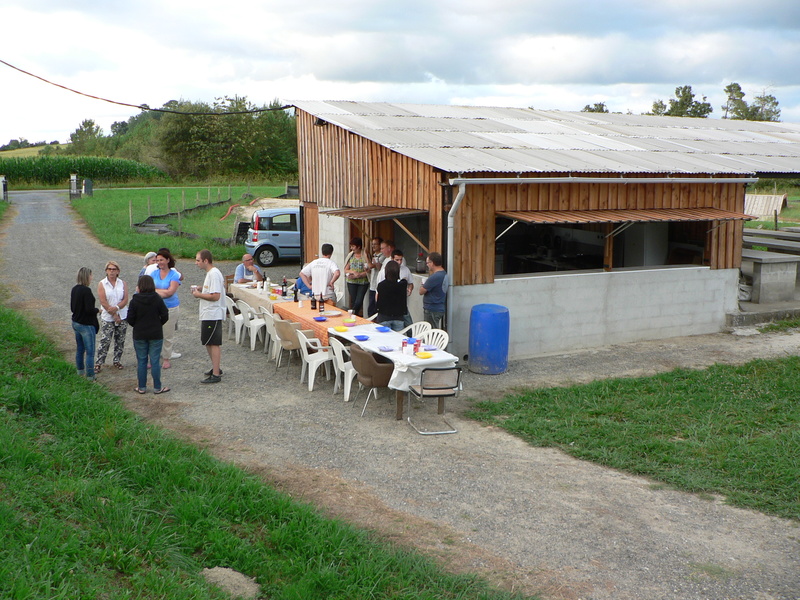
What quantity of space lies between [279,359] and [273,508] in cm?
451

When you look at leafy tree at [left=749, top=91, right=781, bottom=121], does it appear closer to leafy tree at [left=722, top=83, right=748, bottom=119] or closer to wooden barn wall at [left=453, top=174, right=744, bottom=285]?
leafy tree at [left=722, top=83, right=748, bottom=119]

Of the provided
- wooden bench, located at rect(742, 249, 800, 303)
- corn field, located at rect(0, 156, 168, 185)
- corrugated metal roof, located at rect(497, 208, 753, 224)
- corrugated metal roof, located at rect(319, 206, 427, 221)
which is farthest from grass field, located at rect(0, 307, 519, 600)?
corn field, located at rect(0, 156, 168, 185)

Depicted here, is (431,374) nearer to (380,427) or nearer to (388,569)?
(380,427)

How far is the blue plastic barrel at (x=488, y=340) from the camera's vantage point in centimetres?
973

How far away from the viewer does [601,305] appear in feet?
37.4

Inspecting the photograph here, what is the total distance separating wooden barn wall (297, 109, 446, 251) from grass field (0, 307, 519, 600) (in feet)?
17.7

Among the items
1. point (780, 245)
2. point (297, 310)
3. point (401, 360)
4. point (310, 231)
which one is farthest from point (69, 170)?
point (401, 360)

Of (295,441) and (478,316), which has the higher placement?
(478,316)

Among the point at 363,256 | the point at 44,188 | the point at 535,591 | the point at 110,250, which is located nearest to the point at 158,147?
the point at 44,188

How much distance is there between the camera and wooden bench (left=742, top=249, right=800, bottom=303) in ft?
44.1

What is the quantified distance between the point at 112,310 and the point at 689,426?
22.9 ft

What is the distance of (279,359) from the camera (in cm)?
980

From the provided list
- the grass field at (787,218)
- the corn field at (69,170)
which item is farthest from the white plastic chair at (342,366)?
the corn field at (69,170)

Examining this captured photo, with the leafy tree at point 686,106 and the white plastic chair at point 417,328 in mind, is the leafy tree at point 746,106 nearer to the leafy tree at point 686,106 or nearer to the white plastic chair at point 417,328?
the leafy tree at point 686,106
